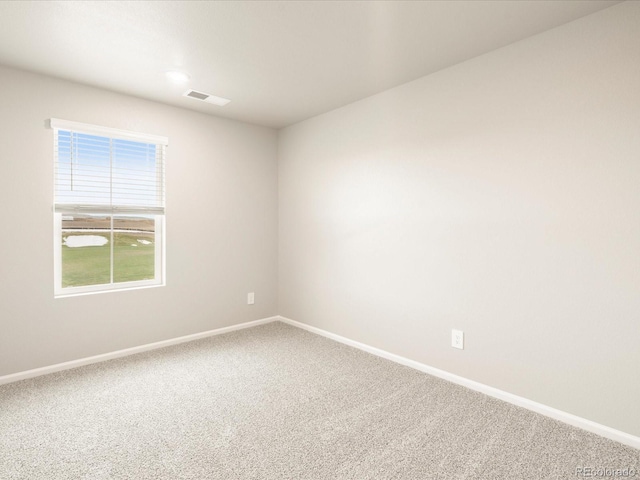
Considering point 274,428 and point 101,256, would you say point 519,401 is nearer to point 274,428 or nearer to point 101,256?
point 274,428

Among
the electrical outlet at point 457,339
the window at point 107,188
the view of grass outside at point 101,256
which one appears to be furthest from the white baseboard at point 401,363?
the view of grass outside at point 101,256

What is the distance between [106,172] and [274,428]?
2596 mm

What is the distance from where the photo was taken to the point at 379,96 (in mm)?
3039

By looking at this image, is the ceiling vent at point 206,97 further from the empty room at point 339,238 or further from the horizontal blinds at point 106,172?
the horizontal blinds at point 106,172

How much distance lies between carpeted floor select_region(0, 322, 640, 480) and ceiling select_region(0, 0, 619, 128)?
2.37 m

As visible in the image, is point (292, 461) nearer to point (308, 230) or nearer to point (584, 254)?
point (584, 254)

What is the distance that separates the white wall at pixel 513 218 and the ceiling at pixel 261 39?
0.26 meters

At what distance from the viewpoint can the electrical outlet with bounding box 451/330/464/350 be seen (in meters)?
2.50

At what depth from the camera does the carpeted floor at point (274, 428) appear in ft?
5.36

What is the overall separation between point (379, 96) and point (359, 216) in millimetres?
1105

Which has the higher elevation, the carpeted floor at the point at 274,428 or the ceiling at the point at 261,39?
the ceiling at the point at 261,39

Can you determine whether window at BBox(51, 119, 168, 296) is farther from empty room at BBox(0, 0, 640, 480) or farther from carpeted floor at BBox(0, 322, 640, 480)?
carpeted floor at BBox(0, 322, 640, 480)

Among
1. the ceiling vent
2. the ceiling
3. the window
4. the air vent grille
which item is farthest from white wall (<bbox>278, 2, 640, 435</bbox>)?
the window

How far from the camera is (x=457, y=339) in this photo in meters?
2.52
